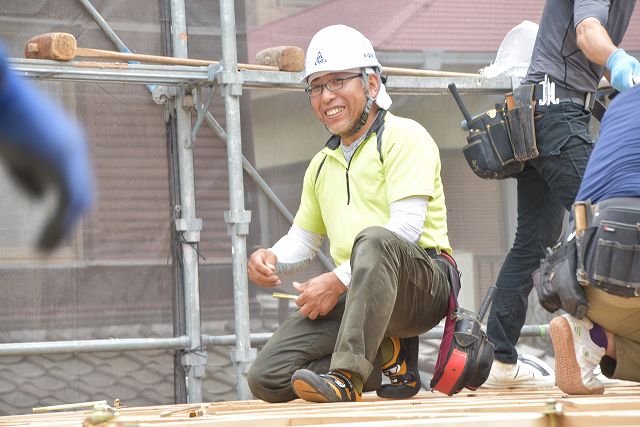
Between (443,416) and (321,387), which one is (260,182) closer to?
(321,387)

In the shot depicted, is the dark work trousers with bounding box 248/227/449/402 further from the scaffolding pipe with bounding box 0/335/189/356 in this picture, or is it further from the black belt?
the scaffolding pipe with bounding box 0/335/189/356

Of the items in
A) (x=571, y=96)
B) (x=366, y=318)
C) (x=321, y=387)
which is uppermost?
(x=571, y=96)

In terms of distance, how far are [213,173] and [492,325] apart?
1.61m

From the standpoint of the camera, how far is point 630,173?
11.2 feet

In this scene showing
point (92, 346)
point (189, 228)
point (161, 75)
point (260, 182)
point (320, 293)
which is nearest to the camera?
Answer: point (320, 293)

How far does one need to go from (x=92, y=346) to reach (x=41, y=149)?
4003 millimetres

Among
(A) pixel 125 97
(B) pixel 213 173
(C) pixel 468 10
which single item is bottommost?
(B) pixel 213 173

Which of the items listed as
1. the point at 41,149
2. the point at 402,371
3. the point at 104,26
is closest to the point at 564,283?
the point at 402,371

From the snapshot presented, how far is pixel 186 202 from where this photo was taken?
5.36 m

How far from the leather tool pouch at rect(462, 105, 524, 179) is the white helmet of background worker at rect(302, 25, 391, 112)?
0.68 meters

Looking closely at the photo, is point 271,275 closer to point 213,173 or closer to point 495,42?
point 213,173

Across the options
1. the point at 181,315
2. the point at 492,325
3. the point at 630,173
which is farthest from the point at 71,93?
the point at 630,173

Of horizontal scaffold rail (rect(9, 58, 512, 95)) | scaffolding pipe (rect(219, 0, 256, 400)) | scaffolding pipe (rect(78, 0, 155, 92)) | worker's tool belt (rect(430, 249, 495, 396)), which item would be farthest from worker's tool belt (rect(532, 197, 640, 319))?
scaffolding pipe (rect(78, 0, 155, 92))

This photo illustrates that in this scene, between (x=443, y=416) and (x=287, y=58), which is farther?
(x=287, y=58)
